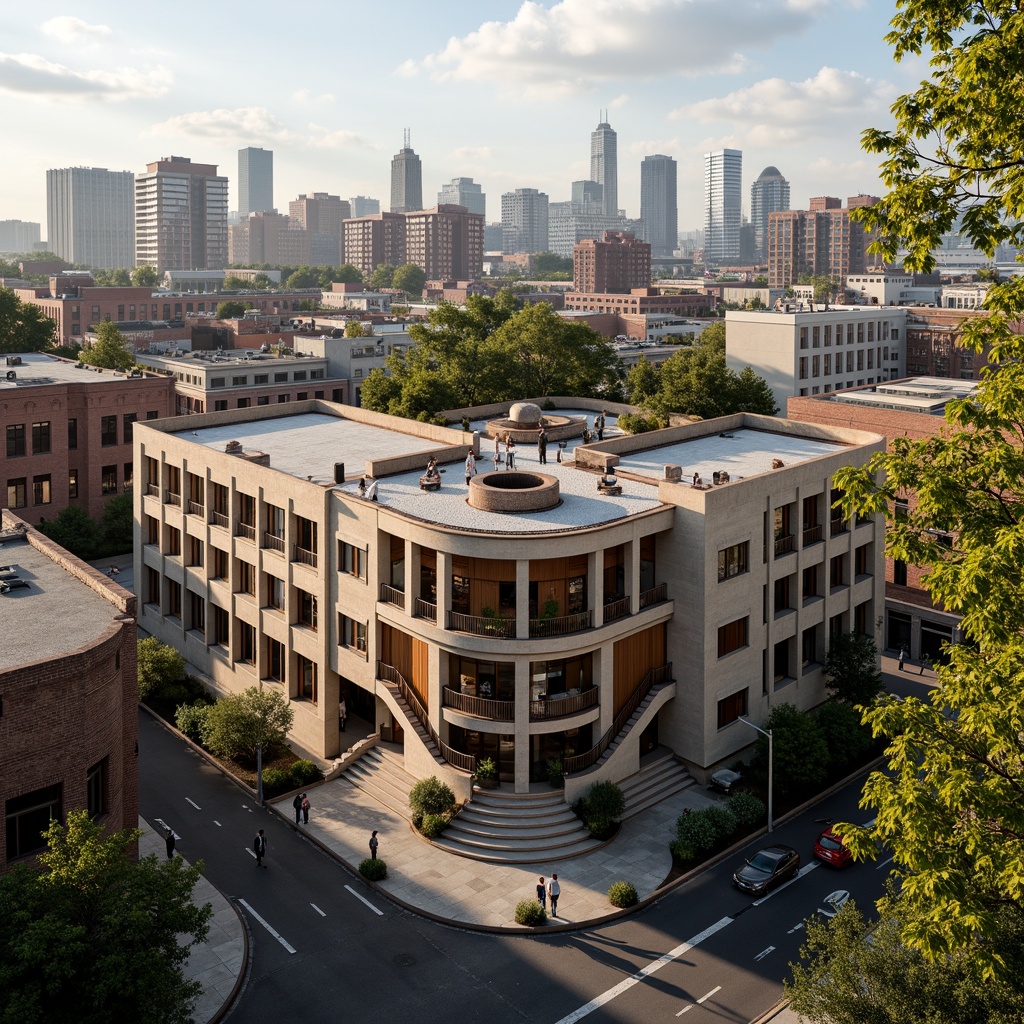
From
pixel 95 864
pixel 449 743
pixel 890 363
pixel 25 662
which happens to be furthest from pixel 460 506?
pixel 890 363

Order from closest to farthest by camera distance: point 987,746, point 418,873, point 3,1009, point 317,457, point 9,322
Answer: point 987,746 → point 3,1009 → point 418,873 → point 317,457 → point 9,322

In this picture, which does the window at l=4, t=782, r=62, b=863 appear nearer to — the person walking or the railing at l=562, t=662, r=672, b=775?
the person walking

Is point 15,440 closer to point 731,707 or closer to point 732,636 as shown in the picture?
point 732,636

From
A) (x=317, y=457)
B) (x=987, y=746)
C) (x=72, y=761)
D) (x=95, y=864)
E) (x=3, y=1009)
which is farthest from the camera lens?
(x=317, y=457)

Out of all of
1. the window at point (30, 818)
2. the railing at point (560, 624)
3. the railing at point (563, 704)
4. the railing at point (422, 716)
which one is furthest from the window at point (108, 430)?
the window at point (30, 818)

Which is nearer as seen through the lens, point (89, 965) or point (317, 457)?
point (89, 965)

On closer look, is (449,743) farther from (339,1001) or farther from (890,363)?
(890,363)

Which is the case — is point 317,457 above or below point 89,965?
above

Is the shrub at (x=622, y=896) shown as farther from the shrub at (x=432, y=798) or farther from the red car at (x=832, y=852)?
the red car at (x=832, y=852)
